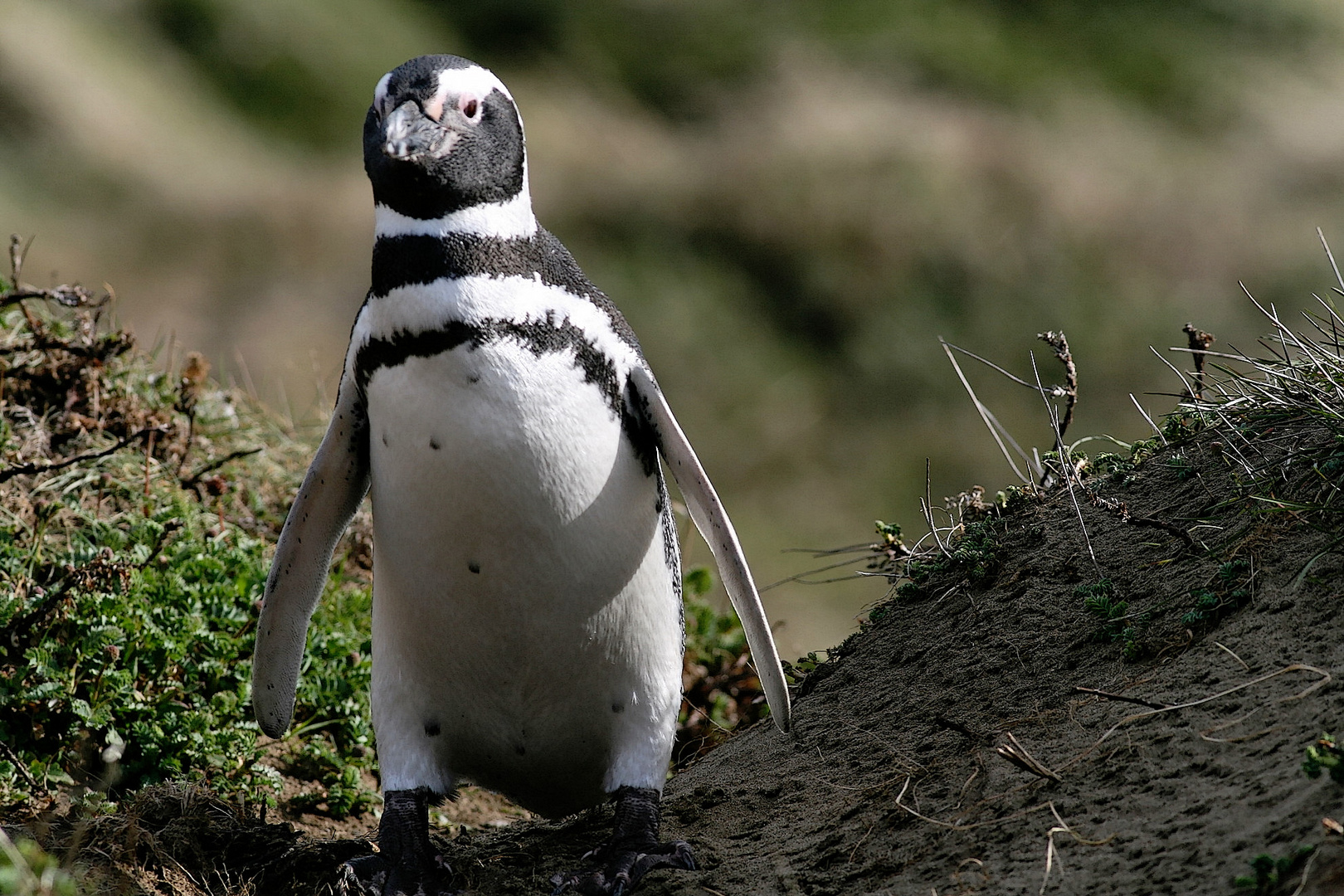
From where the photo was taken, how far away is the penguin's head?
208cm

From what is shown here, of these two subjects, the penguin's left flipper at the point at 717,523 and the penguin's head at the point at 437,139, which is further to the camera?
the penguin's left flipper at the point at 717,523

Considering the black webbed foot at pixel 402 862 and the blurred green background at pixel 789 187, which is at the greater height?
the blurred green background at pixel 789 187

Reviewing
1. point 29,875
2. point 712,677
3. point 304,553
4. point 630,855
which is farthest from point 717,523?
point 712,677

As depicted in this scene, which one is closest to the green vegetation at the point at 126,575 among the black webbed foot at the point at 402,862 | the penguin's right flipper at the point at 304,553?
the penguin's right flipper at the point at 304,553

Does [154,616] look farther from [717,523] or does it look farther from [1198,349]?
[1198,349]

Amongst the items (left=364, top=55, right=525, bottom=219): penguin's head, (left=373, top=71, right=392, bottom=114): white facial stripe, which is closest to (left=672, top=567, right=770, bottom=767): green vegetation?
(left=364, top=55, right=525, bottom=219): penguin's head

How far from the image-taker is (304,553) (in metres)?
2.55

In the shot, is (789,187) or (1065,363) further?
(789,187)

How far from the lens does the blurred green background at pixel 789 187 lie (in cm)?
1018

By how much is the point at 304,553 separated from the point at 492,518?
1.85ft

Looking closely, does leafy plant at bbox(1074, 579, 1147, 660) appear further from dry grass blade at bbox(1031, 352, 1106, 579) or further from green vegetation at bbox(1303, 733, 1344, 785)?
green vegetation at bbox(1303, 733, 1344, 785)

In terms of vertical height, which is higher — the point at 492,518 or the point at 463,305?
the point at 463,305

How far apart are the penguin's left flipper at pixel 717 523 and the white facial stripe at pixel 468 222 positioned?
37 centimetres

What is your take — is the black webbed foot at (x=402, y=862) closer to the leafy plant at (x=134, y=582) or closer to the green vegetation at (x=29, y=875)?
the leafy plant at (x=134, y=582)
